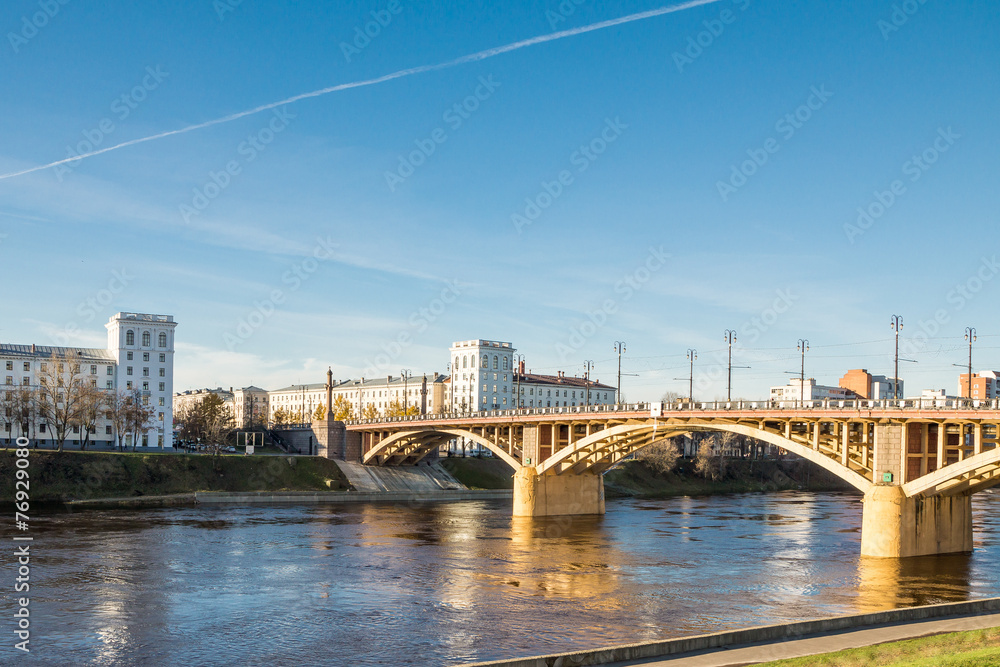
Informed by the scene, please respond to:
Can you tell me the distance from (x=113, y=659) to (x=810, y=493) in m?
103

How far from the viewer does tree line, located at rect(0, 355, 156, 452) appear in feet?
344

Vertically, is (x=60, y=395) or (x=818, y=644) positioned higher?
(x=60, y=395)

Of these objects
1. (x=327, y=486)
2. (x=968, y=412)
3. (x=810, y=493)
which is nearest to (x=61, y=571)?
(x=968, y=412)

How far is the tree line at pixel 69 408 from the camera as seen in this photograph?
105m

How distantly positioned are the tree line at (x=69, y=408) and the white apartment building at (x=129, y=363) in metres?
1.25

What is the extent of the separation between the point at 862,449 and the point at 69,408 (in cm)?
8156

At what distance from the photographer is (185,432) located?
15150cm

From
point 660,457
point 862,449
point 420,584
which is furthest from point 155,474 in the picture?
point 862,449

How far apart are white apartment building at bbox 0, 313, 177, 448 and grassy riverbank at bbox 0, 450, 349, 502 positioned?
25.9 metres

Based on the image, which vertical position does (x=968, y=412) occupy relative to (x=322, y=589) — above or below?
above

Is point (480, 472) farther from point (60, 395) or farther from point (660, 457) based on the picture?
point (60, 395)

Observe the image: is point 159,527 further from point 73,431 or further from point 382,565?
point 73,431

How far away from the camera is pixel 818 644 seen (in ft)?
91.4

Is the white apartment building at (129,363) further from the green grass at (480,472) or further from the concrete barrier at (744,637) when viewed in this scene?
the concrete barrier at (744,637)
